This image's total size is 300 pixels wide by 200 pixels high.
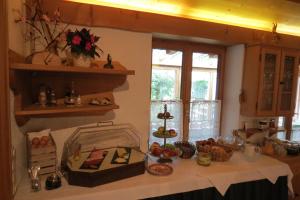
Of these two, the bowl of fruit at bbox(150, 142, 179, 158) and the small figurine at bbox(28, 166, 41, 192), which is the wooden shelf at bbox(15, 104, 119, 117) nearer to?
the small figurine at bbox(28, 166, 41, 192)

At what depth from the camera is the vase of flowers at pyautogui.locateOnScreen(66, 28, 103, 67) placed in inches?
51.2

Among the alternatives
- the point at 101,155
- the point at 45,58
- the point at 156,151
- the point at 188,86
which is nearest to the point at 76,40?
the point at 45,58

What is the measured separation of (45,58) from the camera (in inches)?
49.2

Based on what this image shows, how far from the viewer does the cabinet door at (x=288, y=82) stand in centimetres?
230

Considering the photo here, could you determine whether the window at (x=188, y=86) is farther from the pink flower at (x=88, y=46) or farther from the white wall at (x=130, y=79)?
the pink flower at (x=88, y=46)

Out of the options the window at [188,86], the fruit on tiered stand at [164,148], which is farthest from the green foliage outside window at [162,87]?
the fruit on tiered stand at [164,148]

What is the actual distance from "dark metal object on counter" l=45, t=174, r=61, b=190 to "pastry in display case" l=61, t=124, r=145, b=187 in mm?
65

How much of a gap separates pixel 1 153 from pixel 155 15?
58.1 inches

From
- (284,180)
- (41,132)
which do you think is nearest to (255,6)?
(284,180)

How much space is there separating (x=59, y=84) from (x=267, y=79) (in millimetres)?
2102

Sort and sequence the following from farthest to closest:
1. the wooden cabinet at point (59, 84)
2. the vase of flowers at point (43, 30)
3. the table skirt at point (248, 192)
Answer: the table skirt at point (248, 192) < the vase of flowers at point (43, 30) < the wooden cabinet at point (59, 84)

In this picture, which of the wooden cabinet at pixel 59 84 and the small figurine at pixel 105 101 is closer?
the wooden cabinet at pixel 59 84

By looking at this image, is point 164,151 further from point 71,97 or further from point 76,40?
point 76,40

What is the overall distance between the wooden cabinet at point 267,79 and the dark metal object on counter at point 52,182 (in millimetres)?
1946
